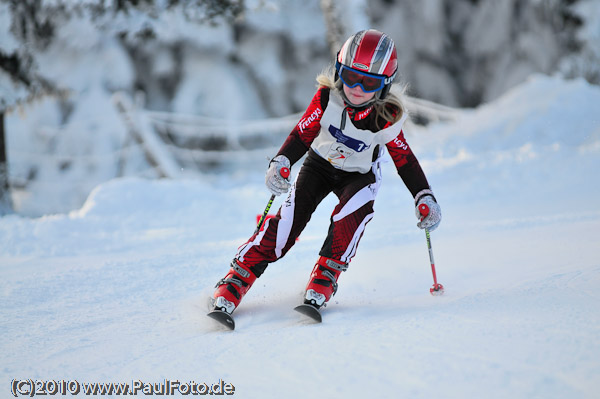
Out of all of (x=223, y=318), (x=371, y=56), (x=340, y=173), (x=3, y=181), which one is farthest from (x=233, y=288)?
(x=3, y=181)

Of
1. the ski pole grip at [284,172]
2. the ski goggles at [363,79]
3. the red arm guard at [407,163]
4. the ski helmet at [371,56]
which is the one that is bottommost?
the ski pole grip at [284,172]

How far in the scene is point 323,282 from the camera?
249 centimetres

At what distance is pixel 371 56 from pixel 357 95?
0.18 m

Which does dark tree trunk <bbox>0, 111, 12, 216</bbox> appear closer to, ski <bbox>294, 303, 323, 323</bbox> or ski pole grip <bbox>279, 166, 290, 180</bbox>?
ski pole grip <bbox>279, 166, 290, 180</bbox>

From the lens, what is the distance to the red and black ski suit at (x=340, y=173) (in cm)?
255

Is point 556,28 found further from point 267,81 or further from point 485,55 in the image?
point 267,81

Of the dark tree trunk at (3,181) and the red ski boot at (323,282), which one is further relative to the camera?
the dark tree trunk at (3,181)

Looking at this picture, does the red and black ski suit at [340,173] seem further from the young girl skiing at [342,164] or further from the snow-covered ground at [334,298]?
the snow-covered ground at [334,298]

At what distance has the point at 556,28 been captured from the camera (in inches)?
453

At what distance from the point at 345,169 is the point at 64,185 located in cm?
882

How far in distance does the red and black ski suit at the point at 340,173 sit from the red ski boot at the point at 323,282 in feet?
0.11

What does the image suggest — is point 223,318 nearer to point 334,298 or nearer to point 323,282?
point 323,282

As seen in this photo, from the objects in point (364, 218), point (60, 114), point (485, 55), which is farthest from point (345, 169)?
point (485, 55)

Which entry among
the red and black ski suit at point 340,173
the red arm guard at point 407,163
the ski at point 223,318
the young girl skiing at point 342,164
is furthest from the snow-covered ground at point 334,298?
the red arm guard at point 407,163
